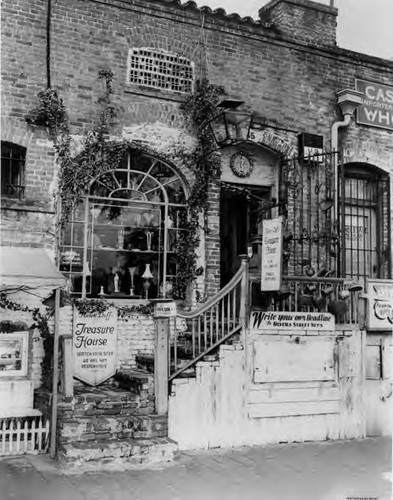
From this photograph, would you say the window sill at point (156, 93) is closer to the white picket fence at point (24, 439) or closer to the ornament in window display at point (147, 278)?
the ornament in window display at point (147, 278)

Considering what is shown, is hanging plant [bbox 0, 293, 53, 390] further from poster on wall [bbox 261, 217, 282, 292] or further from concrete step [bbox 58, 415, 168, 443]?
poster on wall [bbox 261, 217, 282, 292]

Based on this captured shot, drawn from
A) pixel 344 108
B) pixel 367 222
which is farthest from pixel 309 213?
pixel 344 108

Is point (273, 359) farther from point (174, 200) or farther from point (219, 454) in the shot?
point (174, 200)

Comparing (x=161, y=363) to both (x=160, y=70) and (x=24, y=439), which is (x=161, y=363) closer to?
(x=24, y=439)

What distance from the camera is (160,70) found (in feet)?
35.5

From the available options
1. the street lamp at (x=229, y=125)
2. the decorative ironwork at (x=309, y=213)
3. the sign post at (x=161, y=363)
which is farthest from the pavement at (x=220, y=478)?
the street lamp at (x=229, y=125)

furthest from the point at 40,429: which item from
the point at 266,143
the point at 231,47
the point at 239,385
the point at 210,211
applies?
the point at 231,47

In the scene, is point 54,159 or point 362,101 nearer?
point 54,159

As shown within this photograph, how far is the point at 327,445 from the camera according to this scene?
931 centimetres

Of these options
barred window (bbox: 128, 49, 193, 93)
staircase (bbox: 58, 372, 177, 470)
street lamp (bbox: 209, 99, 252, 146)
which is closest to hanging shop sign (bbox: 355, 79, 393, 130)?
street lamp (bbox: 209, 99, 252, 146)

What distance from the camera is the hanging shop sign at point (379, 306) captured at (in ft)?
33.9

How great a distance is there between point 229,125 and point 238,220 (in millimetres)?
2034

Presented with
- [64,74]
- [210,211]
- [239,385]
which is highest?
[64,74]

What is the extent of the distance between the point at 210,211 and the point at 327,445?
164 inches
